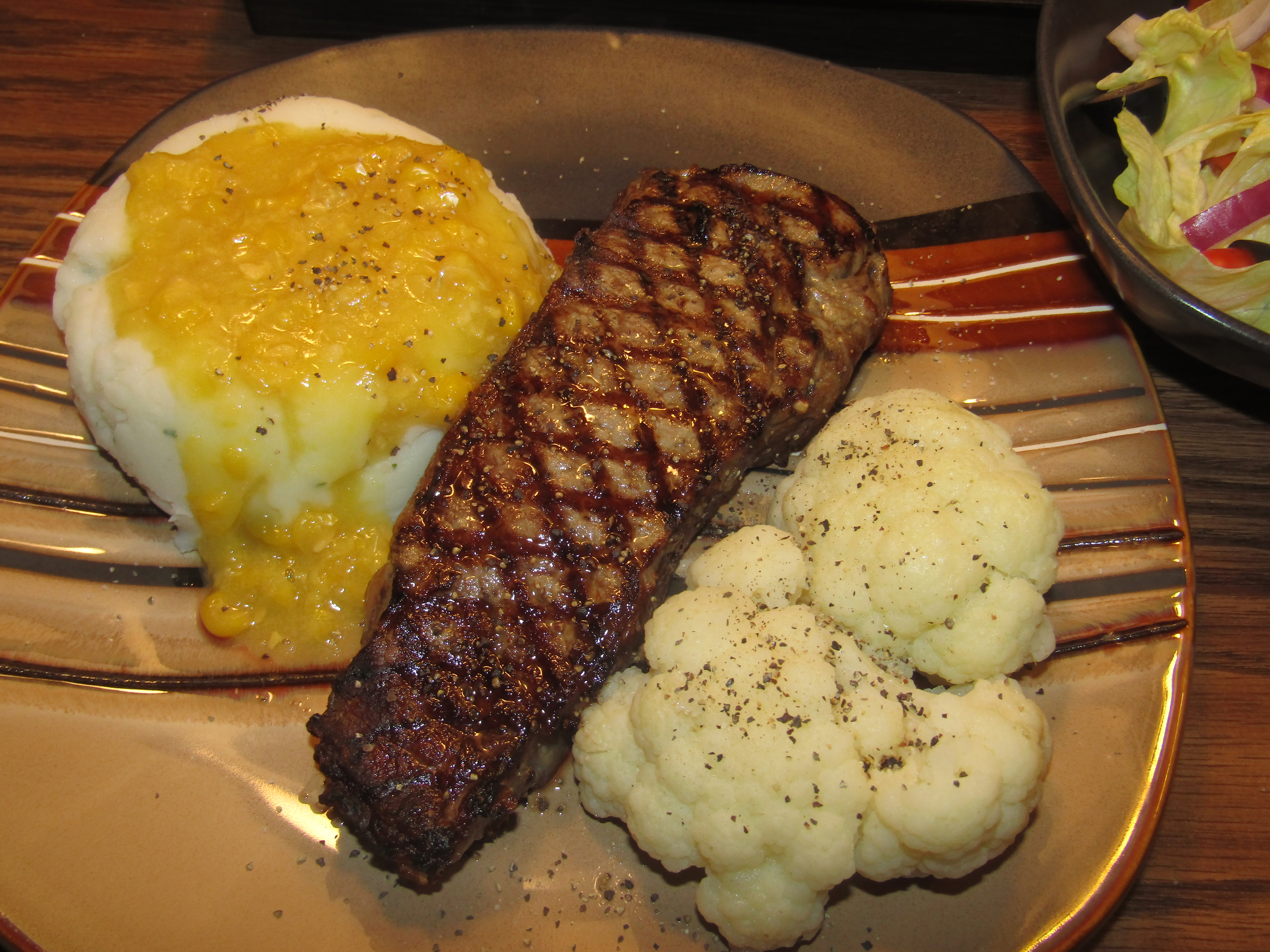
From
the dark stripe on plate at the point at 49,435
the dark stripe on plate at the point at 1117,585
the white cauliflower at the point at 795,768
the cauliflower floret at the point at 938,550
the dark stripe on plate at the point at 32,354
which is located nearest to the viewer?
the white cauliflower at the point at 795,768

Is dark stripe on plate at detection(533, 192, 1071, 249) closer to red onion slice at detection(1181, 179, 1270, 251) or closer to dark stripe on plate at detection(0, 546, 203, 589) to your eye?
red onion slice at detection(1181, 179, 1270, 251)

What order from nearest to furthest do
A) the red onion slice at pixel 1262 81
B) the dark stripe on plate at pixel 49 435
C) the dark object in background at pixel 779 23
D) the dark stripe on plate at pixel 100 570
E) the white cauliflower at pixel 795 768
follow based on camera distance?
the white cauliflower at pixel 795 768
the dark stripe on plate at pixel 100 570
the dark stripe on plate at pixel 49 435
the red onion slice at pixel 1262 81
the dark object in background at pixel 779 23

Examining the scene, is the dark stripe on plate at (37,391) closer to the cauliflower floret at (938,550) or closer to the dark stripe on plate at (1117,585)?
the cauliflower floret at (938,550)

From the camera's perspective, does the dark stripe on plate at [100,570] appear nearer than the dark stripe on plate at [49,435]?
Yes

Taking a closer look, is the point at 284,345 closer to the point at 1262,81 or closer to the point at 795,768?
the point at 795,768

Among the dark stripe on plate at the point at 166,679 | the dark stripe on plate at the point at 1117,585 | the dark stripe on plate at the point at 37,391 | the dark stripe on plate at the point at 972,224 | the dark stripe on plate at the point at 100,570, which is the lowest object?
the dark stripe on plate at the point at 166,679

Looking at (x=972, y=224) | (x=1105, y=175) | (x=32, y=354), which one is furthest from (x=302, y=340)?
(x=1105, y=175)

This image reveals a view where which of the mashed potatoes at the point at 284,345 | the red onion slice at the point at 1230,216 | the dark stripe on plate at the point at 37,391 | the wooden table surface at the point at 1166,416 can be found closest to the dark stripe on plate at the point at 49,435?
the dark stripe on plate at the point at 37,391
